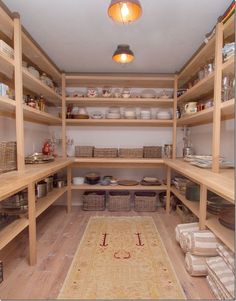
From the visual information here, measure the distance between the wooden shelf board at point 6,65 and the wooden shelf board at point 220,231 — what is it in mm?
1994

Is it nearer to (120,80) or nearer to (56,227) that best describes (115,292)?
(56,227)

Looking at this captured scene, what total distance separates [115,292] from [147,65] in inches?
95.4

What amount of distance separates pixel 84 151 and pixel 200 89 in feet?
5.61

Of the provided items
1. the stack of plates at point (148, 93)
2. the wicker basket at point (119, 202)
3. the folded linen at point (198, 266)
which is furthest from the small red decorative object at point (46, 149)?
the folded linen at point (198, 266)

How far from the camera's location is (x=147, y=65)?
258cm

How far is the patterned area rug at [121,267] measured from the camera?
4.50 feet

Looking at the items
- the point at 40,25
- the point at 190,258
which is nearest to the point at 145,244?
the point at 190,258

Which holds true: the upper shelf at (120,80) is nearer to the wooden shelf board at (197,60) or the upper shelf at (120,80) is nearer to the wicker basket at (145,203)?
the wooden shelf board at (197,60)

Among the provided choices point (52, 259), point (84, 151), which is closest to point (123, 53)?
point (84, 151)

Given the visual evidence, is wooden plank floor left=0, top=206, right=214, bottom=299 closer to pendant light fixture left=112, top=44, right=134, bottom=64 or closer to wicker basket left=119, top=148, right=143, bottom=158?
wicker basket left=119, top=148, right=143, bottom=158

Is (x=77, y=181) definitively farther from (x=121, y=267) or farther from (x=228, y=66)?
(x=228, y=66)

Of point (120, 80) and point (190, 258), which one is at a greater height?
point (120, 80)

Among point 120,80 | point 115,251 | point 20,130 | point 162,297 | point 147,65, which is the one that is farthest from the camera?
point 120,80

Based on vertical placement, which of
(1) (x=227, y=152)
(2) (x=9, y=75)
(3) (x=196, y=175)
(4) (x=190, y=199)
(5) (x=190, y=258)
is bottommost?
(5) (x=190, y=258)
